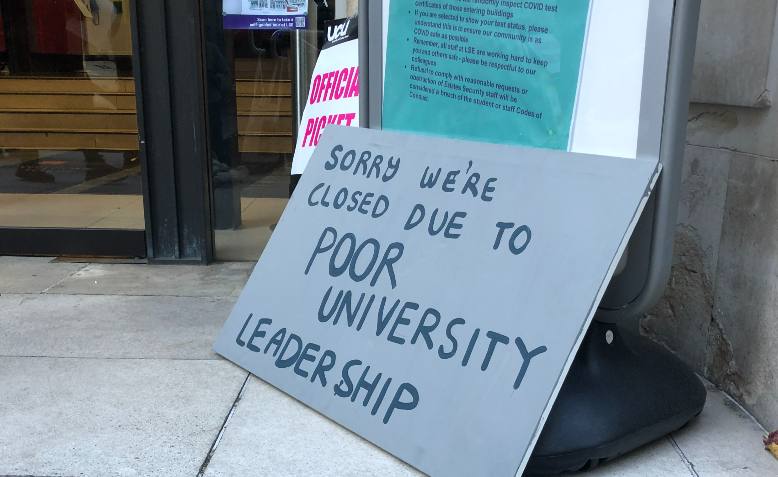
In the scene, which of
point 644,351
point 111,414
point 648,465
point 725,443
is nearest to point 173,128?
point 111,414

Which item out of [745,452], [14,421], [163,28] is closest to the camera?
[745,452]

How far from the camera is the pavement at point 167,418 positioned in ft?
8.30

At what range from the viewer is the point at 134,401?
299 centimetres

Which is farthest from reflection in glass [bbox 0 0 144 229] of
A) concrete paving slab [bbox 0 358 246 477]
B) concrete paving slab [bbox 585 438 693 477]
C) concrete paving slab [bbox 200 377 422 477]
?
concrete paving slab [bbox 585 438 693 477]

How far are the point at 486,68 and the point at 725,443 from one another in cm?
164

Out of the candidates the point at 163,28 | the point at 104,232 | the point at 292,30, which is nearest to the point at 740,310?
the point at 292,30

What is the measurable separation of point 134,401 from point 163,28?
2.65 meters

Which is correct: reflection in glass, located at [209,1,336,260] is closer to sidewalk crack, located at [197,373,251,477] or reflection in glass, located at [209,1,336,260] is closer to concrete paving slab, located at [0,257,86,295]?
concrete paving slab, located at [0,257,86,295]

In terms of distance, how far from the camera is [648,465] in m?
2.55

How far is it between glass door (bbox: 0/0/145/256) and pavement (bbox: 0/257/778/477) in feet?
3.88

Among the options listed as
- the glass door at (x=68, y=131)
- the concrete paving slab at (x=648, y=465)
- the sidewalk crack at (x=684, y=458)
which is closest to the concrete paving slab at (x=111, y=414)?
the concrete paving slab at (x=648, y=465)

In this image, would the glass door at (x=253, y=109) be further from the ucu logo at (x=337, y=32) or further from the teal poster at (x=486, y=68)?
the teal poster at (x=486, y=68)

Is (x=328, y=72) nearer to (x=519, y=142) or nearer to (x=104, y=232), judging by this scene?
(x=519, y=142)

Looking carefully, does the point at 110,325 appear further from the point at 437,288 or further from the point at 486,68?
the point at 486,68
